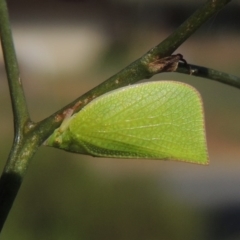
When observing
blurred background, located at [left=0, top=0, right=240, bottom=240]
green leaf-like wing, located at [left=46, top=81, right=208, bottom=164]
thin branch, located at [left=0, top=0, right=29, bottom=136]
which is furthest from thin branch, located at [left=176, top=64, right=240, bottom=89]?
blurred background, located at [left=0, top=0, right=240, bottom=240]

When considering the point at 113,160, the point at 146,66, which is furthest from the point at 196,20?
the point at 113,160

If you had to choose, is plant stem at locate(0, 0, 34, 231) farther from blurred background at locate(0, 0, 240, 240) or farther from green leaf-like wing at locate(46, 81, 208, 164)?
blurred background at locate(0, 0, 240, 240)

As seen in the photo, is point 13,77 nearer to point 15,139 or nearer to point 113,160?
point 15,139

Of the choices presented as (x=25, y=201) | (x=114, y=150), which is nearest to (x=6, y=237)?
(x=25, y=201)

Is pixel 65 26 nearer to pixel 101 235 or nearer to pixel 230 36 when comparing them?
pixel 230 36

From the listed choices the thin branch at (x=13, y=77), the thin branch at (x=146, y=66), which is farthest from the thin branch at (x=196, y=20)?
the thin branch at (x=13, y=77)
